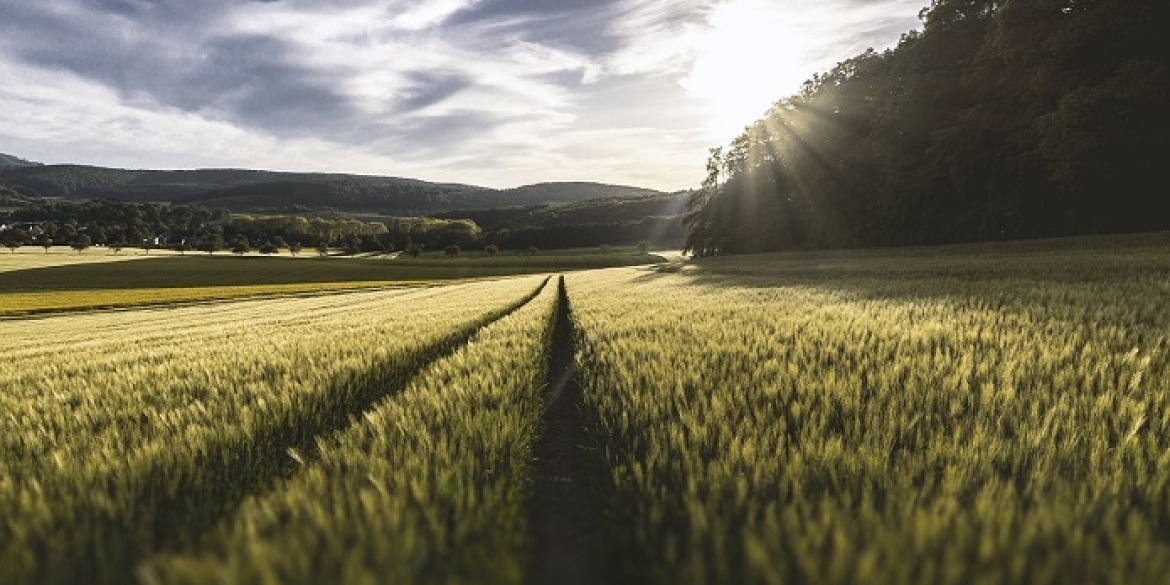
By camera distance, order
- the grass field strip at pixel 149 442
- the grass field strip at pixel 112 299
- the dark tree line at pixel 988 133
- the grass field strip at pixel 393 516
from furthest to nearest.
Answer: the grass field strip at pixel 112 299, the dark tree line at pixel 988 133, the grass field strip at pixel 149 442, the grass field strip at pixel 393 516

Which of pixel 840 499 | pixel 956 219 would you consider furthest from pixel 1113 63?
pixel 840 499

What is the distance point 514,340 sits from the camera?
6.34m

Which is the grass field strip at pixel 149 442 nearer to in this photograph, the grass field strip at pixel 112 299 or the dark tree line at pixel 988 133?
the dark tree line at pixel 988 133

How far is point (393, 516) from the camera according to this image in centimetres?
145

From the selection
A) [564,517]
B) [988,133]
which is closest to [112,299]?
[564,517]

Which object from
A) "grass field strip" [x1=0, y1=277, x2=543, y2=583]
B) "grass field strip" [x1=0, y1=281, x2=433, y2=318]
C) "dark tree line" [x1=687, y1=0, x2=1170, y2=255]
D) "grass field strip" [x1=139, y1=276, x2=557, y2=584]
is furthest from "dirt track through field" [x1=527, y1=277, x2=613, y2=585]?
"grass field strip" [x1=0, y1=281, x2=433, y2=318]

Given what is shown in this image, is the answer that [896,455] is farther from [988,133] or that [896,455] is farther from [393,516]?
[988,133]

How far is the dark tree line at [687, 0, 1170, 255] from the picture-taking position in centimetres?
2064

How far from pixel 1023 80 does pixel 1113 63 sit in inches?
156

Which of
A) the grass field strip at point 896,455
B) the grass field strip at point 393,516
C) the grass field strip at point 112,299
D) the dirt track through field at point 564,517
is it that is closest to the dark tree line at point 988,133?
the grass field strip at point 896,455

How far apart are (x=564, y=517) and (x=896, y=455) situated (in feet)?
4.69

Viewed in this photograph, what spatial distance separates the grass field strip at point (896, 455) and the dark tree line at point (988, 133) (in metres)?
23.2

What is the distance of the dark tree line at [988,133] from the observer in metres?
20.6

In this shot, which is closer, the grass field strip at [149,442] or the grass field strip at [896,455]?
the grass field strip at [896,455]
